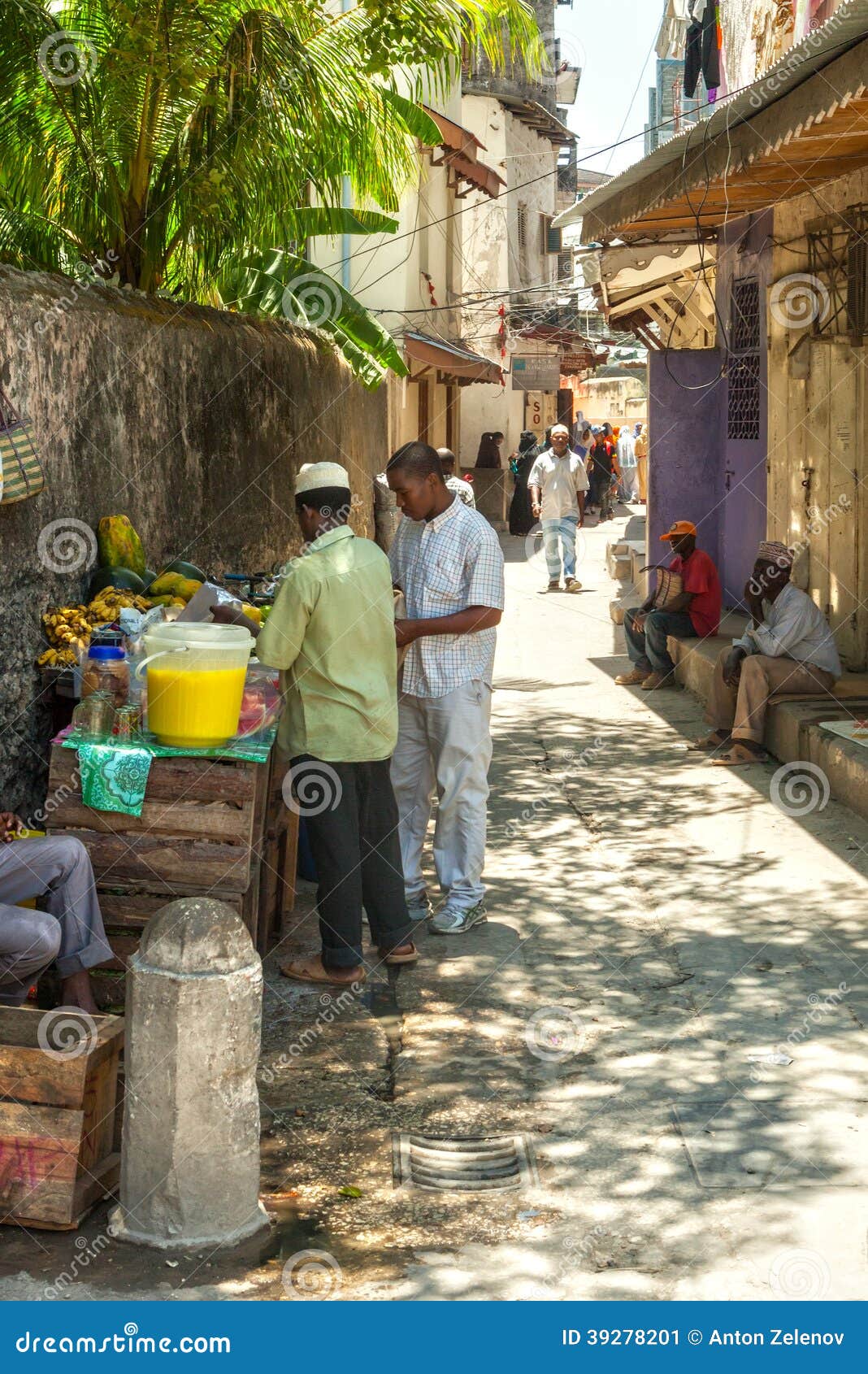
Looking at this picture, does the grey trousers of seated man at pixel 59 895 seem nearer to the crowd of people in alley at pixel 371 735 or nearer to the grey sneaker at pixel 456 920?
the crowd of people in alley at pixel 371 735

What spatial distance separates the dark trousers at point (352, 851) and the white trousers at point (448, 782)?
41 cm

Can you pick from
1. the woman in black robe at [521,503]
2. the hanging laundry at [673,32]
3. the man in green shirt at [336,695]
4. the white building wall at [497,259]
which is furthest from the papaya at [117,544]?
the white building wall at [497,259]

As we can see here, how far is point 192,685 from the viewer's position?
5.21 m

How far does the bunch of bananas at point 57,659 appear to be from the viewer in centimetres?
588

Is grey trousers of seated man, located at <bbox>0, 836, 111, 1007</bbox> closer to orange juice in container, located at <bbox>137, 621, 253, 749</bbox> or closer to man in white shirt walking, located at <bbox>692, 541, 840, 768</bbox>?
orange juice in container, located at <bbox>137, 621, 253, 749</bbox>

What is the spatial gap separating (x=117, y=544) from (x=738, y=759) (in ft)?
14.6

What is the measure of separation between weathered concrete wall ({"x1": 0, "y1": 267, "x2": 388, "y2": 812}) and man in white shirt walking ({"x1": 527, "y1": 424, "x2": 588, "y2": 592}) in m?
6.15

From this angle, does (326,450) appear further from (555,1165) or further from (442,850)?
(555,1165)

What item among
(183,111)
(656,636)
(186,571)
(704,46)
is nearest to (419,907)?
(186,571)

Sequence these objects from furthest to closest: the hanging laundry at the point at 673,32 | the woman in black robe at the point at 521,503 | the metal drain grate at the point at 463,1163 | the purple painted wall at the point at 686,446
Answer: the woman in black robe at the point at 521,503, the hanging laundry at the point at 673,32, the purple painted wall at the point at 686,446, the metal drain grate at the point at 463,1163

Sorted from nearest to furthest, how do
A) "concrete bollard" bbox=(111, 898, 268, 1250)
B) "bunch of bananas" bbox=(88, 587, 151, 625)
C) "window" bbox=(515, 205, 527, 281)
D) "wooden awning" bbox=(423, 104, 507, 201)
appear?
"concrete bollard" bbox=(111, 898, 268, 1250)
"bunch of bananas" bbox=(88, 587, 151, 625)
"wooden awning" bbox=(423, 104, 507, 201)
"window" bbox=(515, 205, 527, 281)

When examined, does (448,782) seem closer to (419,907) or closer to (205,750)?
(419,907)

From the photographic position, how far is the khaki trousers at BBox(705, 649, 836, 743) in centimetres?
927

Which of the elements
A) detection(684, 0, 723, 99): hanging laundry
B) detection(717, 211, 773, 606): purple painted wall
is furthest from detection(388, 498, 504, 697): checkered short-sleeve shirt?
detection(684, 0, 723, 99): hanging laundry
